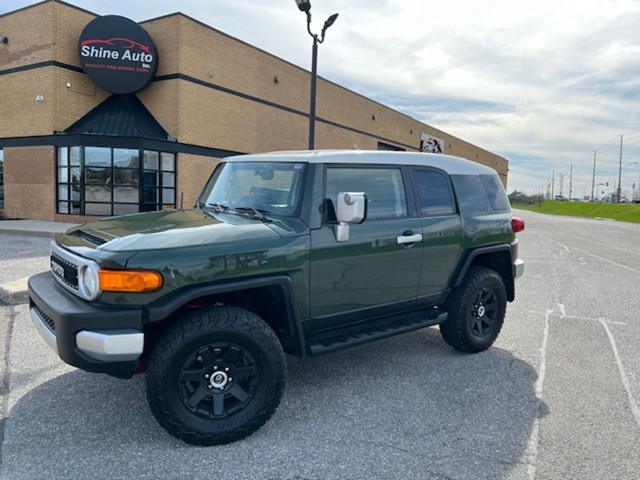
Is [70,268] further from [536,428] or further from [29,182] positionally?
[29,182]

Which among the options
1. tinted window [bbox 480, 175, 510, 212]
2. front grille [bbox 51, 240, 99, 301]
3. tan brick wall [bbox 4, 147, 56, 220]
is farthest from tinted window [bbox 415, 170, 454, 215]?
tan brick wall [bbox 4, 147, 56, 220]

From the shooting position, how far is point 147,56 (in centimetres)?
1752

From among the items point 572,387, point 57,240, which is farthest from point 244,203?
point 572,387

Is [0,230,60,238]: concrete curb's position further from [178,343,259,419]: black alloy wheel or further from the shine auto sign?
[178,343,259,419]: black alloy wheel

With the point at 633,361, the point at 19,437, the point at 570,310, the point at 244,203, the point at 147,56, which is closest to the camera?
the point at 19,437

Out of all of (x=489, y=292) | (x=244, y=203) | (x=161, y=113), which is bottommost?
(x=489, y=292)

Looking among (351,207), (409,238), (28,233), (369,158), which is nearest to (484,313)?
(409,238)

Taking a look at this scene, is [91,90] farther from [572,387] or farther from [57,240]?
[572,387]

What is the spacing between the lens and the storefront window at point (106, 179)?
16.9m

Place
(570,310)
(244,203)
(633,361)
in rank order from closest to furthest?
(244,203), (633,361), (570,310)

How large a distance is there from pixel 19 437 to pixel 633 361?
543cm

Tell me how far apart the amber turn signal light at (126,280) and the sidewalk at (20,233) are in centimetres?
423

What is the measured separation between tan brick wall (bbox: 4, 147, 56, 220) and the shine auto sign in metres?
3.24

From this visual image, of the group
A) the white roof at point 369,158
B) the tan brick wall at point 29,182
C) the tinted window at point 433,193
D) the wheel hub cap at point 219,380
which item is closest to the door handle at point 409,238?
the tinted window at point 433,193
